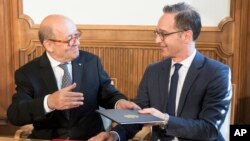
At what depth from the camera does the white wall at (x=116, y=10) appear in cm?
286

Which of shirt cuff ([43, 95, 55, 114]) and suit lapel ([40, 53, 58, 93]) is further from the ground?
suit lapel ([40, 53, 58, 93])

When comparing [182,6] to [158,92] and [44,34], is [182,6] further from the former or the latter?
[44,34]

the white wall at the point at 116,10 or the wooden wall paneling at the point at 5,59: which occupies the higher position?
the white wall at the point at 116,10

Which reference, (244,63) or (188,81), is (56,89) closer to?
(188,81)

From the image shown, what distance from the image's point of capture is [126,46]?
119 inches

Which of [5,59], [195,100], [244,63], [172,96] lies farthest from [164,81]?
[5,59]

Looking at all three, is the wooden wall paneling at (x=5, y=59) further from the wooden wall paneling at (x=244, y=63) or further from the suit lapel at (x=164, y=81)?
the wooden wall paneling at (x=244, y=63)

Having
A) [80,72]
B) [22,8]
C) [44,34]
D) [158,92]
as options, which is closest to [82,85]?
[80,72]

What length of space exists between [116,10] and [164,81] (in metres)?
1.11

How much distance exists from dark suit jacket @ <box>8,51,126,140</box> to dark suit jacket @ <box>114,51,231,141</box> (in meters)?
0.39

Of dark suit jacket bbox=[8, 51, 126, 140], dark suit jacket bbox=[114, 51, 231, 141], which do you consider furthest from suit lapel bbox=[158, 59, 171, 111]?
dark suit jacket bbox=[8, 51, 126, 140]

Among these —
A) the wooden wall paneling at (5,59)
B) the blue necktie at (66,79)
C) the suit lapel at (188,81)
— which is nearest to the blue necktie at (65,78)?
the blue necktie at (66,79)

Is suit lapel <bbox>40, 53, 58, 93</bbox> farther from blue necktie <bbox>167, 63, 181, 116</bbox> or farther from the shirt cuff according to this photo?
blue necktie <bbox>167, 63, 181, 116</bbox>

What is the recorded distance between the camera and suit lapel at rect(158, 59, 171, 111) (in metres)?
2.06
